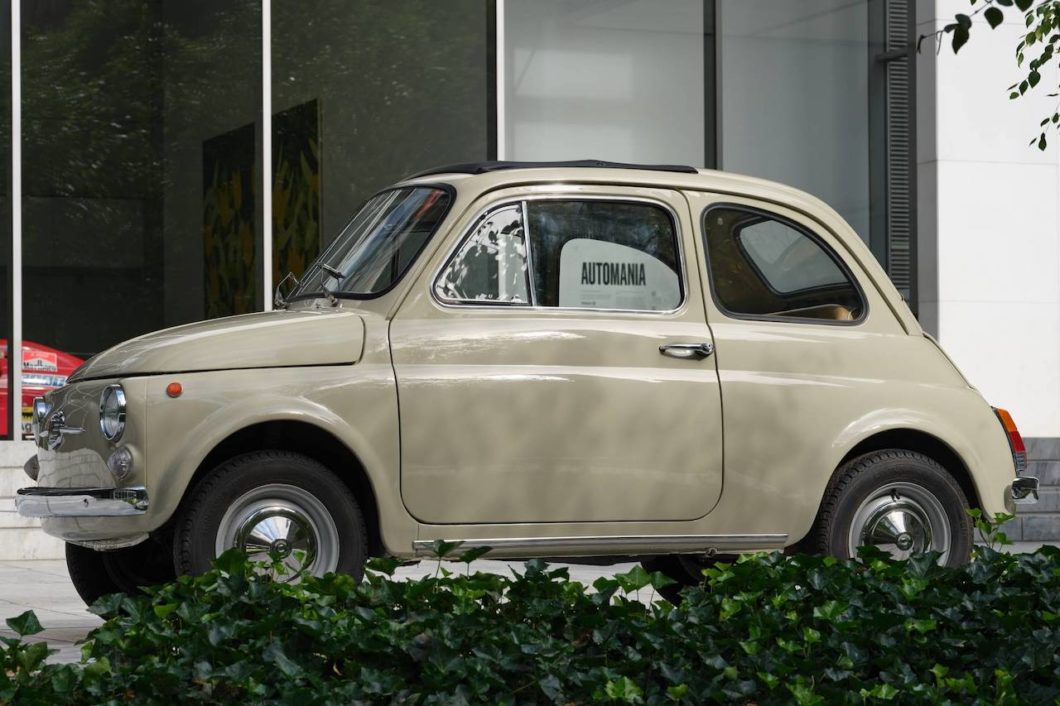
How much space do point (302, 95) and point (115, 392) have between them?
821 centimetres

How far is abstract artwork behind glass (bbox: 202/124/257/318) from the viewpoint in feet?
45.5

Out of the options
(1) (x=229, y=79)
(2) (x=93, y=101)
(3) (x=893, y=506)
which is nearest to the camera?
(3) (x=893, y=506)

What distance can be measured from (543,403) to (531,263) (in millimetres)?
610

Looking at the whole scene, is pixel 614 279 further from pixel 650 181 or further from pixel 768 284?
pixel 768 284

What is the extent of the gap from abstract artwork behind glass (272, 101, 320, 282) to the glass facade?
0.01 metres

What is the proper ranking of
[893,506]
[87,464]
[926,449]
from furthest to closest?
[926,449] → [893,506] → [87,464]

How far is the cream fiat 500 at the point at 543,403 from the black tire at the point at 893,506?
1 cm

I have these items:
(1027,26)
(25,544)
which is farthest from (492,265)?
(25,544)

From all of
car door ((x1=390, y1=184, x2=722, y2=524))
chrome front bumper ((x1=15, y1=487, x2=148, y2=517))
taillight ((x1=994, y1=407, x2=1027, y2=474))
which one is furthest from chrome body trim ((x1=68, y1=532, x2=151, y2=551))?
taillight ((x1=994, y1=407, x2=1027, y2=474))

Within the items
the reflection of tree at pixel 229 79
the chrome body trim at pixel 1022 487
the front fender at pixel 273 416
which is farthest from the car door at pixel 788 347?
the reflection of tree at pixel 229 79

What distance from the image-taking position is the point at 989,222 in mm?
15133

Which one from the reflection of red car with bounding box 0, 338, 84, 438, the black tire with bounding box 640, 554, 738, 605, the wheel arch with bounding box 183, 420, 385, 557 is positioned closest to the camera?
the wheel arch with bounding box 183, 420, 385, 557

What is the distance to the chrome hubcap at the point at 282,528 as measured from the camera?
Answer: 20.2 feet

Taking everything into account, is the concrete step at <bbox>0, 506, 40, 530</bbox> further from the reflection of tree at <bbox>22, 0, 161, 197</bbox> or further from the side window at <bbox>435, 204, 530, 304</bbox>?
the side window at <bbox>435, 204, 530, 304</bbox>
